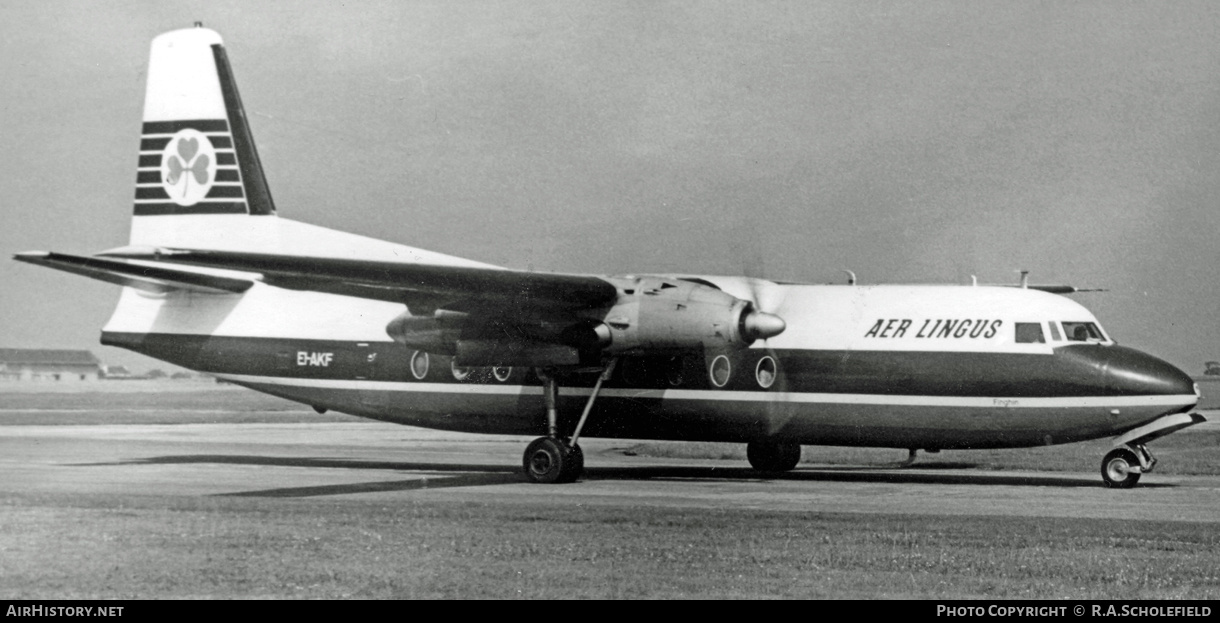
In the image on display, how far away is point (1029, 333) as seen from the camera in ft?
59.1

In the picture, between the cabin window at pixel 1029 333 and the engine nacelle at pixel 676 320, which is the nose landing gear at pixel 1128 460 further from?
the engine nacelle at pixel 676 320

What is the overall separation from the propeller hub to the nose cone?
462 cm

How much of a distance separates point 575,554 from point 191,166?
1466 cm

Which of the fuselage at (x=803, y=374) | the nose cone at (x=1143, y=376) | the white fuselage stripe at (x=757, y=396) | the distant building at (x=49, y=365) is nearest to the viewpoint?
the nose cone at (x=1143, y=376)

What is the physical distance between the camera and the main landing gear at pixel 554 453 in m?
18.9

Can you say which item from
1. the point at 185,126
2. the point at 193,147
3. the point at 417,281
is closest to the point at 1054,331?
the point at 417,281

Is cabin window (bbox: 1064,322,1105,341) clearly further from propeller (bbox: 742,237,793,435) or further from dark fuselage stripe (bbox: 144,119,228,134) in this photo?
dark fuselage stripe (bbox: 144,119,228,134)

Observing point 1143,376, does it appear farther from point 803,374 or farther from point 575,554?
point 575,554

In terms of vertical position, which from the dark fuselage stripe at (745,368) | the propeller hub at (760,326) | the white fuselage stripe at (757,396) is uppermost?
the propeller hub at (760,326)

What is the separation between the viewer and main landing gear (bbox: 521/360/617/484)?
62.0 ft

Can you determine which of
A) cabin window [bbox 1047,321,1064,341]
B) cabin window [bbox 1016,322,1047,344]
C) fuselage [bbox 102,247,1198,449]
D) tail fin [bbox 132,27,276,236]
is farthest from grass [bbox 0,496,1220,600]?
tail fin [bbox 132,27,276,236]

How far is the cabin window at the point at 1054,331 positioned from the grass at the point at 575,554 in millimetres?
4578

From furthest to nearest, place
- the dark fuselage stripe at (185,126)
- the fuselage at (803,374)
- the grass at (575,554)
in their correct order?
the dark fuselage stripe at (185,126), the fuselage at (803,374), the grass at (575,554)

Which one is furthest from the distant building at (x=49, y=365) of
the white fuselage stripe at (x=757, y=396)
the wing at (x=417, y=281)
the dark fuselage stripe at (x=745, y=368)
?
the wing at (x=417, y=281)
